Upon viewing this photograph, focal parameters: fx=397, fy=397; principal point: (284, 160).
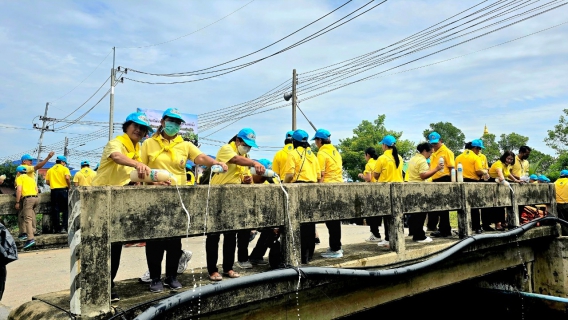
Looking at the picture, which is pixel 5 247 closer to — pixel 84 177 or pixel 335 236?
pixel 335 236

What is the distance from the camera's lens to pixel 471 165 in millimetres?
7305

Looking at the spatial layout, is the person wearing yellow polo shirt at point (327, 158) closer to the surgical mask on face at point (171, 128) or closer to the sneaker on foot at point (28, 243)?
the surgical mask on face at point (171, 128)

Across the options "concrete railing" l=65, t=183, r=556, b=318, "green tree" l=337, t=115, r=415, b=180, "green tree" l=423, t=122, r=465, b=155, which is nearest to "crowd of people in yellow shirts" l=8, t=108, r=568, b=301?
"concrete railing" l=65, t=183, r=556, b=318

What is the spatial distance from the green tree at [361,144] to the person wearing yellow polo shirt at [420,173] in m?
28.2

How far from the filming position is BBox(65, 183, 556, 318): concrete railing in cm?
286

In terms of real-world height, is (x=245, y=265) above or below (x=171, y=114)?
below

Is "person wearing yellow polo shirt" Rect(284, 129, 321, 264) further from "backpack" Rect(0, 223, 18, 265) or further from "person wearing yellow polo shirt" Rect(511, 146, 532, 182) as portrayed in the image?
"person wearing yellow polo shirt" Rect(511, 146, 532, 182)

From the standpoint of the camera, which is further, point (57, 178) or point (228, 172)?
point (57, 178)

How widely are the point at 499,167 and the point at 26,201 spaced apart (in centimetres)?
954

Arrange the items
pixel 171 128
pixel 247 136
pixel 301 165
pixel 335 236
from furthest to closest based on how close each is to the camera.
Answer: pixel 301 165, pixel 335 236, pixel 247 136, pixel 171 128

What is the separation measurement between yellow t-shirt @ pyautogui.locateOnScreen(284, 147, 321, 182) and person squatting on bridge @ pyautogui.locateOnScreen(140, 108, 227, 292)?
1419mm

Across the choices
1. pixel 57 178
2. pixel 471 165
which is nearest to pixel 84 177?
pixel 57 178

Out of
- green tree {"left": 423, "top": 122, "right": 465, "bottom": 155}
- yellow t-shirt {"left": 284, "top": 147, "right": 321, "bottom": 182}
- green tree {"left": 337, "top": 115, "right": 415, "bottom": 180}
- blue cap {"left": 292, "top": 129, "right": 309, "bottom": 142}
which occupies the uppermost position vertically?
green tree {"left": 423, "top": 122, "right": 465, "bottom": 155}

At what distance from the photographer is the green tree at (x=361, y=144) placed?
116 feet
